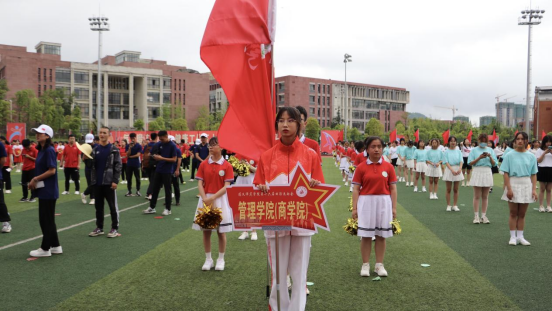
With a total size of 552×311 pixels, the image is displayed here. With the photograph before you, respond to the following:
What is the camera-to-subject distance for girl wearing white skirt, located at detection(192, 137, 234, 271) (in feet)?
20.3

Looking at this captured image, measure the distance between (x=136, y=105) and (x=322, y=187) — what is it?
84968 mm

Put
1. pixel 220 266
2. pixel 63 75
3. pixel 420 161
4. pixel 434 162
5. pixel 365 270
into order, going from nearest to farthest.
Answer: pixel 365 270, pixel 220 266, pixel 434 162, pixel 420 161, pixel 63 75

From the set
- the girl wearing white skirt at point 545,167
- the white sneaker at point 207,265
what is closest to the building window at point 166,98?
the girl wearing white skirt at point 545,167

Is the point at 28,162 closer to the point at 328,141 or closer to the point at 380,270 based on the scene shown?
the point at 380,270

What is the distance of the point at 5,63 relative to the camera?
72875mm

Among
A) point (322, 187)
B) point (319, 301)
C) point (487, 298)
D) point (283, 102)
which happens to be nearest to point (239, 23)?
point (322, 187)

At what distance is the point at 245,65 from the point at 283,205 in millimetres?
1749

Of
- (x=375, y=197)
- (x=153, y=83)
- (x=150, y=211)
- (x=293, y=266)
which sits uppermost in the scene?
(x=153, y=83)

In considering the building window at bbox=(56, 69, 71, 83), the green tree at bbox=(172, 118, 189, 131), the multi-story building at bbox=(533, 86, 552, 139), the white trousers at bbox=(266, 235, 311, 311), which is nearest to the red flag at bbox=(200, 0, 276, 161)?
the white trousers at bbox=(266, 235, 311, 311)

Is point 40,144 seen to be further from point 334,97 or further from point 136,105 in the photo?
point 334,97

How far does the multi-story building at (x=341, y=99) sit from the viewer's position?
102 m

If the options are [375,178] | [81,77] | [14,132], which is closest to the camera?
[375,178]

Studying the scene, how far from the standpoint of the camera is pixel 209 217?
5.85 m

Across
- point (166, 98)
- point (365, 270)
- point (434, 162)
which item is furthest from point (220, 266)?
point (166, 98)
